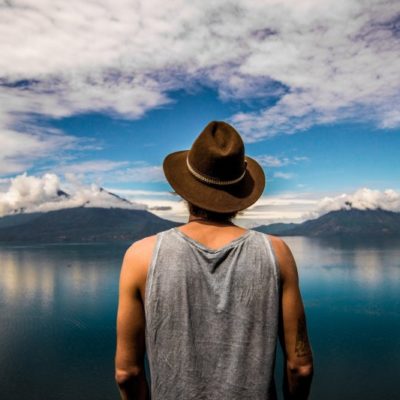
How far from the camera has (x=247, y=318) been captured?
1.90 m

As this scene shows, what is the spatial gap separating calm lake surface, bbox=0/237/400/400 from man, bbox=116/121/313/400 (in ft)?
131

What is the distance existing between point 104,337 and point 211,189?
58.1 m

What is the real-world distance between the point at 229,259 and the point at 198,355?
0.51 metres

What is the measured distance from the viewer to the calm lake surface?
130 ft

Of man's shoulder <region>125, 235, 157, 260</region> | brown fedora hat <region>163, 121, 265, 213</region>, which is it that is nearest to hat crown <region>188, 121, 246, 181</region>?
brown fedora hat <region>163, 121, 265, 213</region>

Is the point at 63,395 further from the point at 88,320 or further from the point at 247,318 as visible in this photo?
the point at 247,318

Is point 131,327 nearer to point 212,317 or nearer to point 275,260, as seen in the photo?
point 212,317

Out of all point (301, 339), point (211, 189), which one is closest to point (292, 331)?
point (301, 339)

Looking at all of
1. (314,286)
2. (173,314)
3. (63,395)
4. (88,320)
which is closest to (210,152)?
(173,314)

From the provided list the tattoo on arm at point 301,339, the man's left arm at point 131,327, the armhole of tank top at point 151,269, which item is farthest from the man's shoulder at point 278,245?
the man's left arm at point 131,327

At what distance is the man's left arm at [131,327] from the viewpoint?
190cm

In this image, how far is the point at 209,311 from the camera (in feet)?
6.18

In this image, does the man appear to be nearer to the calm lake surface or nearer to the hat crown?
the hat crown

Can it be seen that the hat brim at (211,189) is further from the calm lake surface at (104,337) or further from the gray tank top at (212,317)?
the calm lake surface at (104,337)
